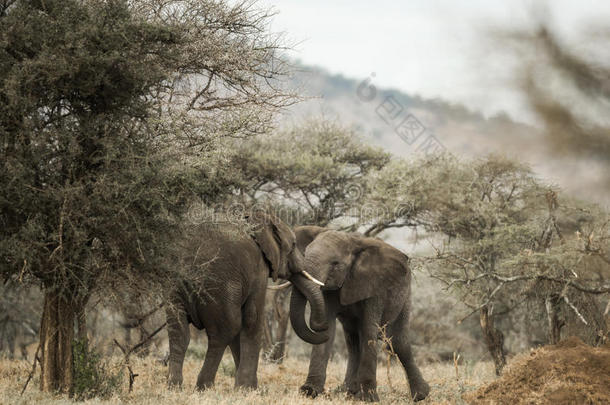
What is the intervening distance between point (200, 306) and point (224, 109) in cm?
392

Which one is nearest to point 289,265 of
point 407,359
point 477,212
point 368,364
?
point 368,364

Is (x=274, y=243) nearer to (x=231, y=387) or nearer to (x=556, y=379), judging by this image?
(x=231, y=387)

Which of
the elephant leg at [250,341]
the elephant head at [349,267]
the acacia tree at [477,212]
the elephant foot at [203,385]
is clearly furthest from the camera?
the acacia tree at [477,212]

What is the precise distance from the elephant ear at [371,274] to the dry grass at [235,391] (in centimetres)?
186

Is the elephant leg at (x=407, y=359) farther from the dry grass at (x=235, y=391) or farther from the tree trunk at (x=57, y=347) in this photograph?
the tree trunk at (x=57, y=347)

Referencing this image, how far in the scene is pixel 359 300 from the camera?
12.5 meters

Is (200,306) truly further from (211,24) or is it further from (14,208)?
(211,24)

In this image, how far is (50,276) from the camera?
8.91 meters

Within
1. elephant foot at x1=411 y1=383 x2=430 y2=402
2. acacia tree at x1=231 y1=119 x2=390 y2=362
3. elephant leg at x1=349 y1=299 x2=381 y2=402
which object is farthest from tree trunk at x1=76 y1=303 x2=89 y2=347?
acacia tree at x1=231 y1=119 x2=390 y2=362

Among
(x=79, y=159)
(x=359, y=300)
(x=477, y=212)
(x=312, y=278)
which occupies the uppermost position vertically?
(x=477, y=212)

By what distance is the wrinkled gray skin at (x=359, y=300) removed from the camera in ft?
39.5

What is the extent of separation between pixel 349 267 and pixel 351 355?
1.90 m

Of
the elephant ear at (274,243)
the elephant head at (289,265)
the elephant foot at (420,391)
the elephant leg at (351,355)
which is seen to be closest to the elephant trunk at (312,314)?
the elephant head at (289,265)

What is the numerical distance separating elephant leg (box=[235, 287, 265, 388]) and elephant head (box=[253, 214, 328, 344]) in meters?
0.57
